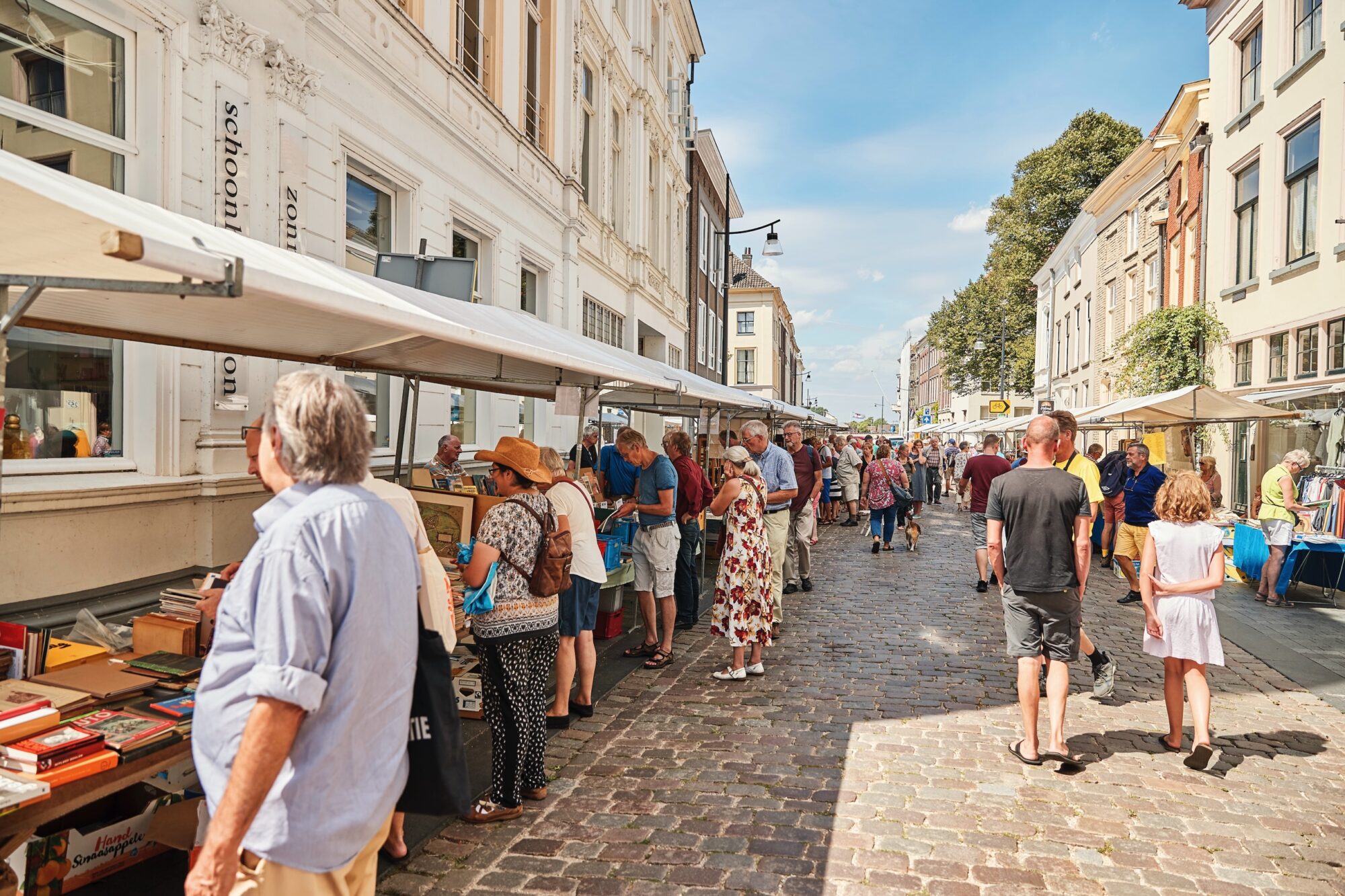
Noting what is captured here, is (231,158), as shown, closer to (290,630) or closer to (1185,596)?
(290,630)

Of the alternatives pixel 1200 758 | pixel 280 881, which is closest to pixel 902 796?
pixel 1200 758

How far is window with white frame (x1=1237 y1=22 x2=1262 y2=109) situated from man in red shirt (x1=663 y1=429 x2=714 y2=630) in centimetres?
1549

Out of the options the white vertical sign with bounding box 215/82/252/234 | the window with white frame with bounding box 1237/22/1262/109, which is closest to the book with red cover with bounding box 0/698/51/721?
the white vertical sign with bounding box 215/82/252/234

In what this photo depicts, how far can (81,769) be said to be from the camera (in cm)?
262

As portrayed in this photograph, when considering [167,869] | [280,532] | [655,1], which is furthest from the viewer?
[655,1]

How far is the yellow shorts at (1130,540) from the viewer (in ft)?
31.3

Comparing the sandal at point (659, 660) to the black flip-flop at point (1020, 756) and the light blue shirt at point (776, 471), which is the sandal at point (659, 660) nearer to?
the light blue shirt at point (776, 471)

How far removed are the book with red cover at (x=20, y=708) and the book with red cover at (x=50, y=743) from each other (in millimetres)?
105

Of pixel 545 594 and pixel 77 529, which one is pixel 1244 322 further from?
pixel 77 529

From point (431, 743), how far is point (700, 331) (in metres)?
30.9

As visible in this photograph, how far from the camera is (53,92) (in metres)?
5.04

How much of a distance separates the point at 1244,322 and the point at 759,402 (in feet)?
34.4

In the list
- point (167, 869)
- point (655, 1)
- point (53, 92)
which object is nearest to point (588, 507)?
point (167, 869)

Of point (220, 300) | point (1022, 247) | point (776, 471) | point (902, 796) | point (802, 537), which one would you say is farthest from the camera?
point (1022, 247)
